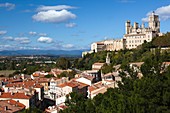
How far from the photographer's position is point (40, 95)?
46094mm

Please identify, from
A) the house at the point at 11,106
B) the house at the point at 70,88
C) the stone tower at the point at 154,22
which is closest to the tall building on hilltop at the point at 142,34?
the stone tower at the point at 154,22

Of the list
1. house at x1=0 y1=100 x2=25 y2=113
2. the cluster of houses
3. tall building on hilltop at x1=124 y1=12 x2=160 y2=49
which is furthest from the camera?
tall building on hilltop at x1=124 y1=12 x2=160 y2=49

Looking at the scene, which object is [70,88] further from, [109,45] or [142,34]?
[109,45]

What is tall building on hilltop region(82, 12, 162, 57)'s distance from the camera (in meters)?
76.6

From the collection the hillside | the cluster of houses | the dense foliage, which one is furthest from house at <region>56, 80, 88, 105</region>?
the hillside

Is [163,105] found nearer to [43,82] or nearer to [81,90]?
[81,90]

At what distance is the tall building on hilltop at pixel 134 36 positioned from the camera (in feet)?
251

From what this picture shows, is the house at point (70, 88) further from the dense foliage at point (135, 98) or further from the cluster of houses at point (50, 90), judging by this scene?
the dense foliage at point (135, 98)

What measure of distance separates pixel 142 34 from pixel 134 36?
82.8 inches

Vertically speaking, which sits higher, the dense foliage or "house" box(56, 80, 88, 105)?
the dense foliage

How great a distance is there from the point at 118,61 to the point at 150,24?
27.3 metres

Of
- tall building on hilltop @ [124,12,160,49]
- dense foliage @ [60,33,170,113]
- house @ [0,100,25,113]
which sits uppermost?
tall building on hilltop @ [124,12,160,49]

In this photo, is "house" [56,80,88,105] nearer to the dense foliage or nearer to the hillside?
the dense foliage

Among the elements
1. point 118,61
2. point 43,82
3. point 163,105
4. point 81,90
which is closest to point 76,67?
point 118,61
